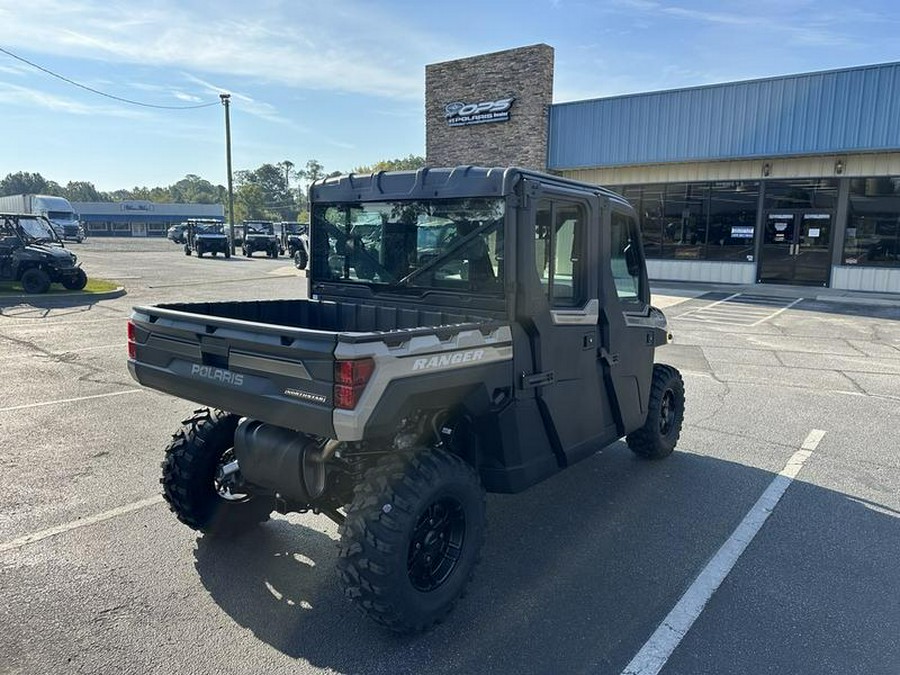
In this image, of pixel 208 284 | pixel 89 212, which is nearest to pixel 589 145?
pixel 208 284

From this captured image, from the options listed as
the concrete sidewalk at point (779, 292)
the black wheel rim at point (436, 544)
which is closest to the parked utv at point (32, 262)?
the concrete sidewalk at point (779, 292)

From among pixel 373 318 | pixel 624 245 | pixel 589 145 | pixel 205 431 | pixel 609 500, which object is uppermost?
pixel 589 145

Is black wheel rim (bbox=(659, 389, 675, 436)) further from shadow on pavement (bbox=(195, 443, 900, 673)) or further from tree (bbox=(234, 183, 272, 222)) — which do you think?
tree (bbox=(234, 183, 272, 222))

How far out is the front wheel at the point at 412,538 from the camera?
113 inches

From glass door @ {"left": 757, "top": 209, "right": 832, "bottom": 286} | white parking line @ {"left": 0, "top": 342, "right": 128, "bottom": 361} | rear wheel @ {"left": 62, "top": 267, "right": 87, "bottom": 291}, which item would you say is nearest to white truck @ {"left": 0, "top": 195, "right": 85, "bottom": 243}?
rear wheel @ {"left": 62, "top": 267, "right": 87, "bottom": 291}

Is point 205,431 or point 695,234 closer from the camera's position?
point 205,431

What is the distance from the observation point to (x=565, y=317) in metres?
3.83

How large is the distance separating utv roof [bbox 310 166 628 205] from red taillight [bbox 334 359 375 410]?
1.41 m

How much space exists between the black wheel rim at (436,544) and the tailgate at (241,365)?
82 centimetres

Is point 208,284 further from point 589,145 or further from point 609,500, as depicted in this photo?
point 609,500

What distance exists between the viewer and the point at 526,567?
372cm

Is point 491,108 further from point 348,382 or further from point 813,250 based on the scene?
point 348,382

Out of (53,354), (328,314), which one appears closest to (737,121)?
(328,314)

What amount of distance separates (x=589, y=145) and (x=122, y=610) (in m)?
21.8
